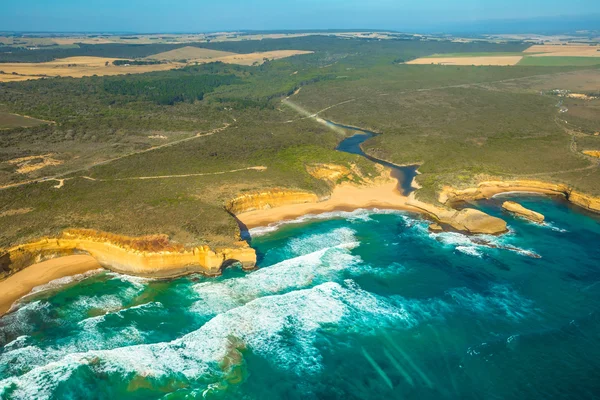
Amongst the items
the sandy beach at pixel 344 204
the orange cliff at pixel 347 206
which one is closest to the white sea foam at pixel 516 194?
the orange cliff at pixel 347 206

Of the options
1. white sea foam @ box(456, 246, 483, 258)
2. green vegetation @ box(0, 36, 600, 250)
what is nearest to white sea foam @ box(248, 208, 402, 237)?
green vegetation @ box(0, 36, 600, 250)

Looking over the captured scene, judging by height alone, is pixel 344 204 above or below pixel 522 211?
below

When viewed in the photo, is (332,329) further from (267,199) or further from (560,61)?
Answer: (560,61)

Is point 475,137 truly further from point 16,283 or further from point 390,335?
point 16,283

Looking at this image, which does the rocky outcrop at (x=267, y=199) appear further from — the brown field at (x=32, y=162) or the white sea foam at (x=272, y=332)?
the brown field at (x=32, y=162)

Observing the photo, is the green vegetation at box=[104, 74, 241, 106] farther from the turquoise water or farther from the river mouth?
the turquoise water

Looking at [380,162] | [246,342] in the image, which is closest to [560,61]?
[380,162]
